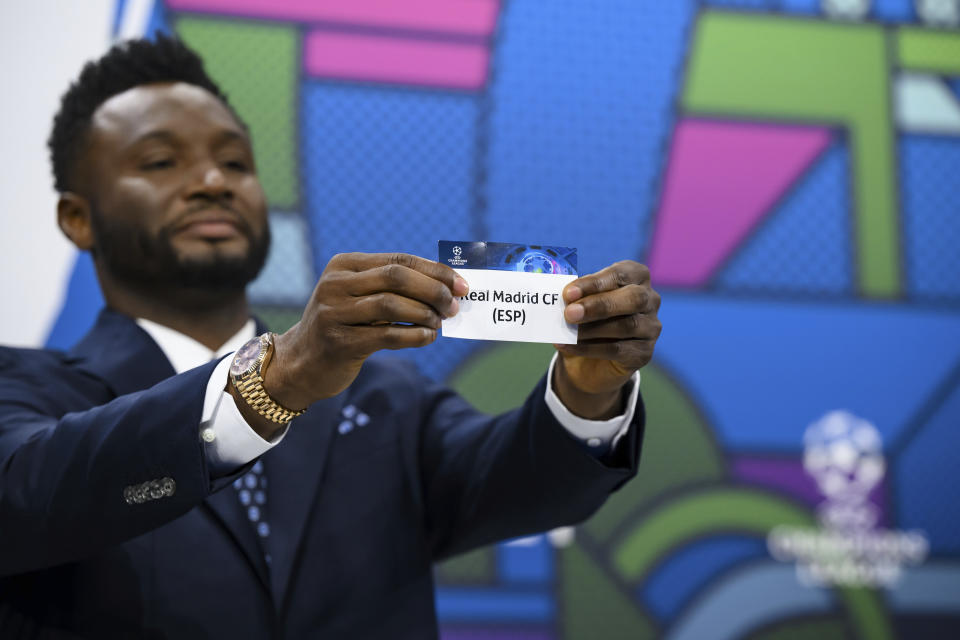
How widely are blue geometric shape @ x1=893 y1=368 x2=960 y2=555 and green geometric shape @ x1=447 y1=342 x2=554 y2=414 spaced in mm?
855

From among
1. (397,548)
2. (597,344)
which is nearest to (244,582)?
(397,548)

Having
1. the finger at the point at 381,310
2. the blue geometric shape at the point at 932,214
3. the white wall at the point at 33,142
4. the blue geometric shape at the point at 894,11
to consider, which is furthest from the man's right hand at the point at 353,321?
the blue geometric shape at the point at 894,11

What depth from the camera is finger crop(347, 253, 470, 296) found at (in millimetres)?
780

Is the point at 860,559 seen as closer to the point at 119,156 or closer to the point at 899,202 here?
the point at 899,202

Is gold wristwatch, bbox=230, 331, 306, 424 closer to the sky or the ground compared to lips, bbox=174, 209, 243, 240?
closer to the ground

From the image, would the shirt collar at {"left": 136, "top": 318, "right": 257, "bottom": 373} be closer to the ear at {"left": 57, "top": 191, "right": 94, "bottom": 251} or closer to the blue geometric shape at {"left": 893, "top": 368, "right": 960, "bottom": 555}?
the ear at {"left": 57, "top": 191, "right": 94, "bottom": 251}

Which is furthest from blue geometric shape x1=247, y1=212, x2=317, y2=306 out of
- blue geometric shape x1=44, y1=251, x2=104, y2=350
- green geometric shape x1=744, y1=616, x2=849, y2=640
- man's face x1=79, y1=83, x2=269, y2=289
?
green geometric shape x1=744, y1=616, x2=849, y2=640

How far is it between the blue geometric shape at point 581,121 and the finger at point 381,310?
1139mm

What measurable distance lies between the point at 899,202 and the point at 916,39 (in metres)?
0.40

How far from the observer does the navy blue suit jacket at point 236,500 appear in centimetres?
81

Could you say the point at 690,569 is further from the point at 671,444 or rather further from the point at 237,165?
the point at 237,165

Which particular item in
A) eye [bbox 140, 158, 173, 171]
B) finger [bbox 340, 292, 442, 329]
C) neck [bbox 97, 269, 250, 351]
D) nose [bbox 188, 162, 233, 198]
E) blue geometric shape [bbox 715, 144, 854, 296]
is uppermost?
blue geometric shape [bbox 715, 144, 854, 296]

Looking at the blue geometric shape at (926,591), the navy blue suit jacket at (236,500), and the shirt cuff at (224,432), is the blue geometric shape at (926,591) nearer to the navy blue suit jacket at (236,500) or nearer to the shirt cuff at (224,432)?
the navy blue suit jacket at (236,500)

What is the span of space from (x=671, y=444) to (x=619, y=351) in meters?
1.10
